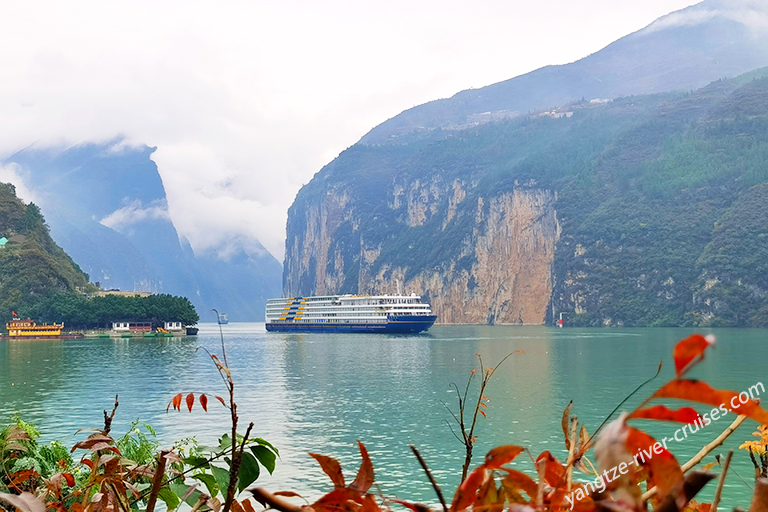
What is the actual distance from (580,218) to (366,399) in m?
93.5

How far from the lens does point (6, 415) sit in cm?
1864

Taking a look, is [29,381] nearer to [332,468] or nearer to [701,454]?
[332,468]

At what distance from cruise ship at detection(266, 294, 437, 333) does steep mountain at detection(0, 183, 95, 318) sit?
25859 millimetres

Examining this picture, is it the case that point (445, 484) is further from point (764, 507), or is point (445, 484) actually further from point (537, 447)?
point (764, 507)

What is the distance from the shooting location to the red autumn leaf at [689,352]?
44 cm

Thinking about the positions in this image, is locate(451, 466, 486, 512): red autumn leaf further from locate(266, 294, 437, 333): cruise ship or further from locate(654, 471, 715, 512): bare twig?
locate(266, 294, 437, 333): cruise ship

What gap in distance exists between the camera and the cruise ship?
74.9 metres

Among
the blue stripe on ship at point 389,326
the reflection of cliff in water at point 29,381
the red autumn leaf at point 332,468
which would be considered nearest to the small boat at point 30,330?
the reflection of cliff in water at point 29,381

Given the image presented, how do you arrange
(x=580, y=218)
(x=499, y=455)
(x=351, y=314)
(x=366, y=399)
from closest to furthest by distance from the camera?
1. (x=499, y=455)
2. (x=366, y=399)
3. (x=351, y=314)
4. (x=580, y=218)

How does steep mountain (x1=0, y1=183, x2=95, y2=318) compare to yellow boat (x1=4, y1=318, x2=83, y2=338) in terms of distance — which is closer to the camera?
yellow boat (x1=4, y1=318, x2=83, y2=338)

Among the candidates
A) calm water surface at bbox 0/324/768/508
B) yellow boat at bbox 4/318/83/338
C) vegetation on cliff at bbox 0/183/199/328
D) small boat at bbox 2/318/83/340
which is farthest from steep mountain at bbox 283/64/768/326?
yellow boat at bbox 4/318/83/338

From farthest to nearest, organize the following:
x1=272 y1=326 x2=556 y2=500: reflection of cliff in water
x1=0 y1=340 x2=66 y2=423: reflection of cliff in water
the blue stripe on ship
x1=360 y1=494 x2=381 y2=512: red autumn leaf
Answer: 1. the blue stripe on ship
2. x1=0 y1=340 x2=66 y2=423: reflection of cliff in water
3. x1=272 y1=326 x2=556 y2=500: reflection of cliff in water
4. x1=360 y1=494 x2=381 y2=512: red autumn leaf

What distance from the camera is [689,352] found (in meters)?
0.45

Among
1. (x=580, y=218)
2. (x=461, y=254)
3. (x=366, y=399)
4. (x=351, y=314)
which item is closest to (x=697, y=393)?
(x=366, y=399)
